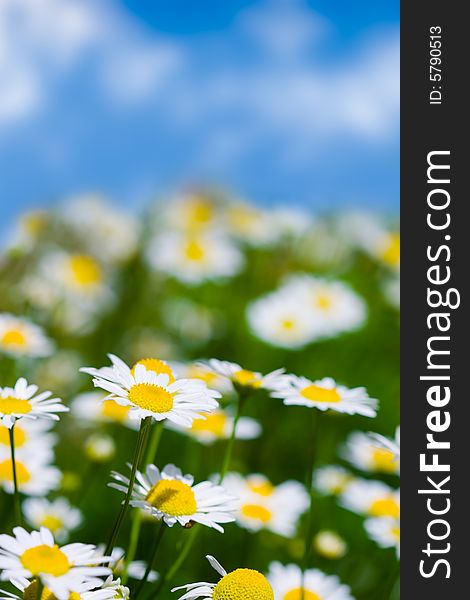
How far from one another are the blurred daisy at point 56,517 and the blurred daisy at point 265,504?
33cm

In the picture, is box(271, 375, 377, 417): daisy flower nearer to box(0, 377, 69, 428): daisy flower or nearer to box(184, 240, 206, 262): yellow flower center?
box(0, 377, 69, 428): daisy flower

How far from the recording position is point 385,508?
6.89 feet

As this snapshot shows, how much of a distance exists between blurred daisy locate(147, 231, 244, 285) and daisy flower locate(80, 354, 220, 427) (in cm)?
231

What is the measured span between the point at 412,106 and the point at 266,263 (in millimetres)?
2574

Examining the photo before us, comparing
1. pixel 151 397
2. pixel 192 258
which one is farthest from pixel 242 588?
pixel 192 258

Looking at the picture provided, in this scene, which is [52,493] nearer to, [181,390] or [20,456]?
[20,456]

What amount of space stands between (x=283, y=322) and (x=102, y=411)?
1.05 m

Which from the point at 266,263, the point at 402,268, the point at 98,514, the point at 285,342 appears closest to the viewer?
the point at 402,268

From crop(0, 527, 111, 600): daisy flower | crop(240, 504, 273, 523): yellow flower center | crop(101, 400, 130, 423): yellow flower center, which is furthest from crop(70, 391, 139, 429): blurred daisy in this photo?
crop(0, 527, 111, 600): daisy flower

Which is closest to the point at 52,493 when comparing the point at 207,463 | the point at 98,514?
the point at 98,514

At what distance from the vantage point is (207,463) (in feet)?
8.70

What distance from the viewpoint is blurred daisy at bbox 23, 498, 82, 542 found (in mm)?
1870

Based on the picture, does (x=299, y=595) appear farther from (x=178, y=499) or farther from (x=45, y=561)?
(x=45, y=561)

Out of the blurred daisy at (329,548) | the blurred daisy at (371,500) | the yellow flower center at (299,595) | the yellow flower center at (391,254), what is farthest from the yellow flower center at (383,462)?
the yellow flower center at (391,254)
